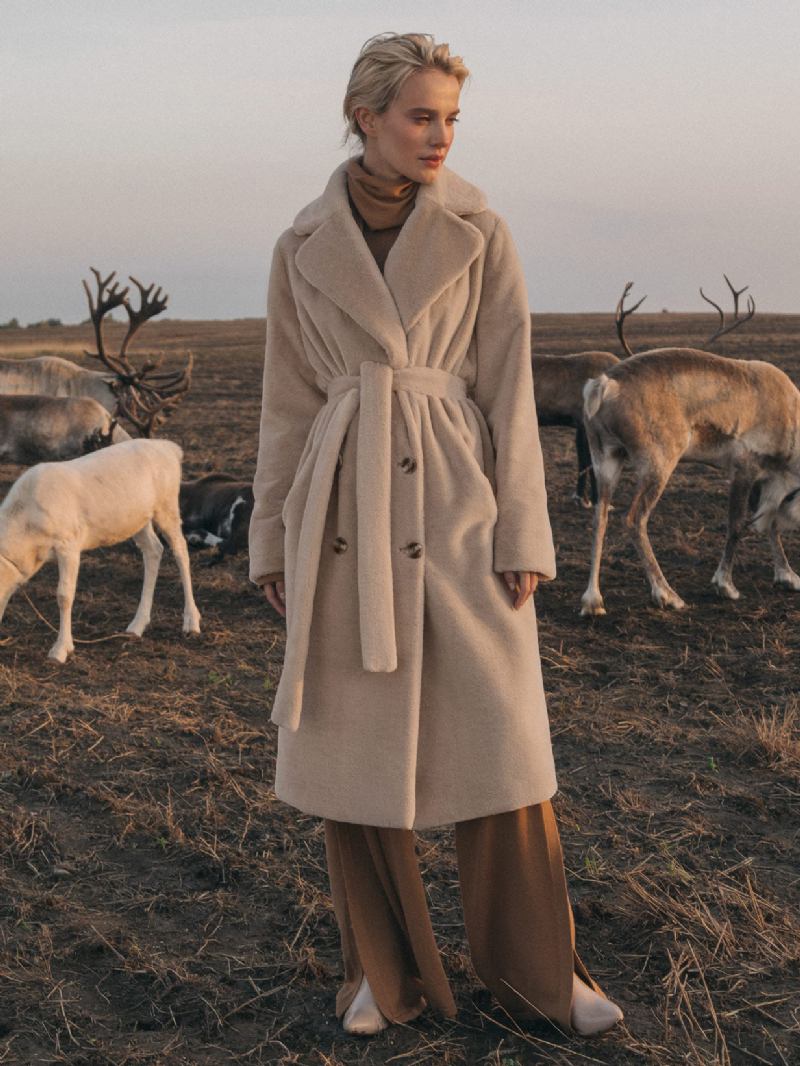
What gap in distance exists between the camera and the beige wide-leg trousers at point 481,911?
8.59ft

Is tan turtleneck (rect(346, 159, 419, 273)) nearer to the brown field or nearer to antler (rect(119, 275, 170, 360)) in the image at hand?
the brown field

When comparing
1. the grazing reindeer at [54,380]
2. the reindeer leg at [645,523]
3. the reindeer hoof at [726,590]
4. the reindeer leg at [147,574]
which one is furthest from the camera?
the grazing reindeer at [54,380]

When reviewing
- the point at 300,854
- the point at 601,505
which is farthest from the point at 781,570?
the point at 300,854

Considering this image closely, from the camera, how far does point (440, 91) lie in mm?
2434

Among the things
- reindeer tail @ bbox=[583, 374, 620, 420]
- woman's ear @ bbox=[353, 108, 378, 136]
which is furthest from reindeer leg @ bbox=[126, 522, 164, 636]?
woman's ear @ bbox=[353, 108, 378, 136]

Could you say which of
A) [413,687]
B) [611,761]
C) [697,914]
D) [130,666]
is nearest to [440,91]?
[413,687]

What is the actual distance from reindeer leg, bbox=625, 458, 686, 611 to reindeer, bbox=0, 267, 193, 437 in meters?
4.84

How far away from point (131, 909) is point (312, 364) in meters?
1.94

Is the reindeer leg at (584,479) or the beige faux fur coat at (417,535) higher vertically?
the beige faux fur coat at (417,535)

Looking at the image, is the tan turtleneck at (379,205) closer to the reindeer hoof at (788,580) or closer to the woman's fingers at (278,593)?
the woman's fingers at (278,593)

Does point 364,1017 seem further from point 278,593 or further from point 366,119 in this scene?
point 366,119

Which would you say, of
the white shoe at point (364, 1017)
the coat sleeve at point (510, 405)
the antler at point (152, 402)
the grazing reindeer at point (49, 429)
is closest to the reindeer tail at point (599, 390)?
the antler at point (152, 402)

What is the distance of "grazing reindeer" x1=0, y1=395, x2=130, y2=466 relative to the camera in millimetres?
10211

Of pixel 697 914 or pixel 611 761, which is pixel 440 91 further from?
pixel 611 761
